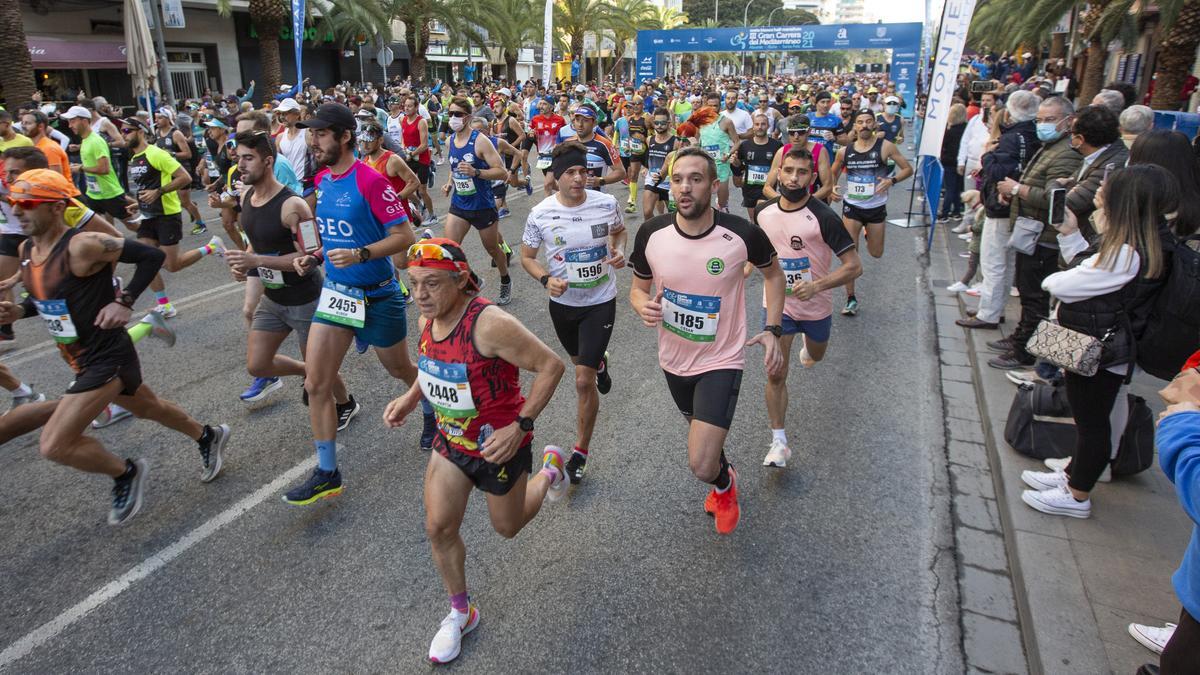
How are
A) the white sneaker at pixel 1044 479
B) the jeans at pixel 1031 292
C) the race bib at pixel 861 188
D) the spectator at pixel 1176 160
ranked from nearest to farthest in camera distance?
the spectator at pixel 1176 160 → the white sneaker at pixel 1044 479 → the jeans at pixel 1031 292 → the race bib at pixel 861 188

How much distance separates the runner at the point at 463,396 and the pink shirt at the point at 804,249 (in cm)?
242

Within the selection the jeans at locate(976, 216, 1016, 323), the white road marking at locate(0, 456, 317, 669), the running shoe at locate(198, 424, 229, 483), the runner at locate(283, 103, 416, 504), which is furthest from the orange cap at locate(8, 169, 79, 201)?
the jeans at locate(976, 216, 1016, 323)

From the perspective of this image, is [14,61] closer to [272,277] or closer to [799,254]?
[272,277]

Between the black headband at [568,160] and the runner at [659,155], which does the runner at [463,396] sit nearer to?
the black headband at [568,160]

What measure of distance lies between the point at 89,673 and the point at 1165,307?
516cm

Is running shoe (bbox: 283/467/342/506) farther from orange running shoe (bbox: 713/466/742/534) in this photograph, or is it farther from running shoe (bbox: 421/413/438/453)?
orange running shoe (bbox: 713/466/742/534)

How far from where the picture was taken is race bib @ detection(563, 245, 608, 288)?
186 inches

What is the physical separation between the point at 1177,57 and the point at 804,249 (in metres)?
14.6

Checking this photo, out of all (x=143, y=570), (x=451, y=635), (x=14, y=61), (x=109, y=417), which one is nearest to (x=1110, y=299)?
(x=451, y=635)

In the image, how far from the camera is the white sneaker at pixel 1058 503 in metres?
4.17

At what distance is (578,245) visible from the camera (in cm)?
472

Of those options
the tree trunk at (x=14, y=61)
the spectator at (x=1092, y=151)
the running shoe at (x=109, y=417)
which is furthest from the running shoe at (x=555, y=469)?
the tree trunk at (x=14, y=61)

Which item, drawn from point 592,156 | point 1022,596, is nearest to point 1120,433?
point 1022,596

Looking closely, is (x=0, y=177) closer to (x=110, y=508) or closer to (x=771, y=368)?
(x=110, y=508)
